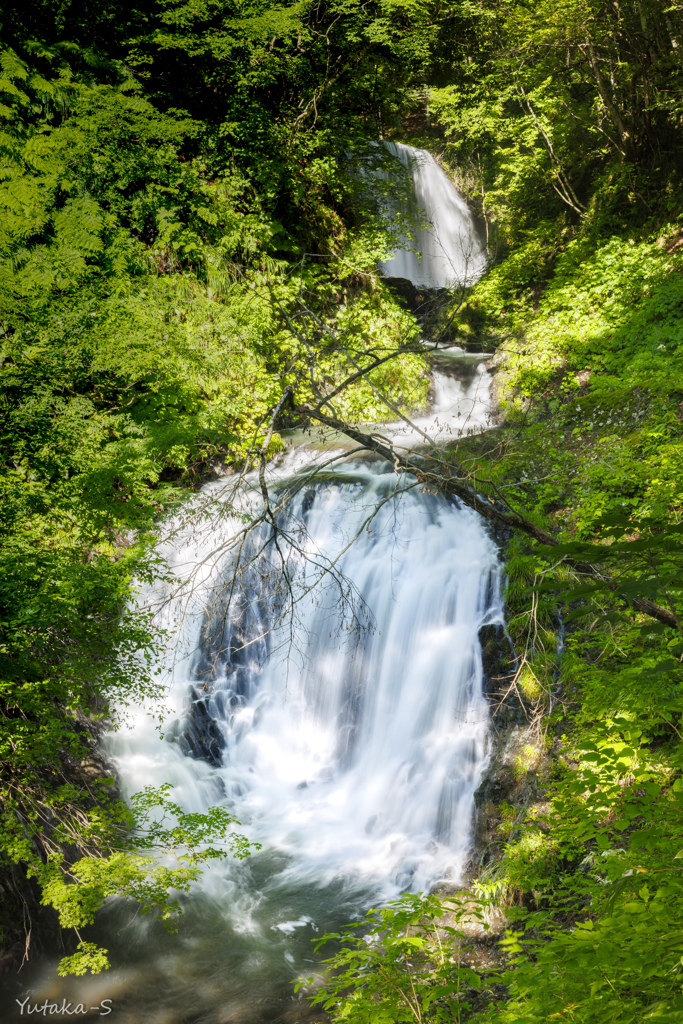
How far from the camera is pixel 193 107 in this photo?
35.4 ft

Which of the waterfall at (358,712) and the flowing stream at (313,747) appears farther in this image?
the waterfall at (358,712)

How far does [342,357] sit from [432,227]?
6362 mm

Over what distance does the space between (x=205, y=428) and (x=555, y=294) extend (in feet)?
22.2

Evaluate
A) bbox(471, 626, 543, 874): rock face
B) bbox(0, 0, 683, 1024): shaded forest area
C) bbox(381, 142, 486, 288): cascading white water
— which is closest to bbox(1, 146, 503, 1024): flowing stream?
bbox(471, 626, 543, 874): rock face

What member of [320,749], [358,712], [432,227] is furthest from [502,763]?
[432,227]

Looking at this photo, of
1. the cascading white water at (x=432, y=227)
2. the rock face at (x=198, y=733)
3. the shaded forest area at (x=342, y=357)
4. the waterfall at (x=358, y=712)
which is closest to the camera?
the shaded forest area at (x=342, y=357)

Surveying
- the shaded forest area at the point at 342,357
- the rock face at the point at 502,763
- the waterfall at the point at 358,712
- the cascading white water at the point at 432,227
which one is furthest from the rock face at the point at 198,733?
the cascading white water at the point at 432,227

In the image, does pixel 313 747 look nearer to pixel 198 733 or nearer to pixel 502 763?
pixel 198 733

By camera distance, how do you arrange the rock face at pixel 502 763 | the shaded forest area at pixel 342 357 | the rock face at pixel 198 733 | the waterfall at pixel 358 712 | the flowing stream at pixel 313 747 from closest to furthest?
the shaded forest area at pixel 342 357, the flowing stream at pixel 313 747, the rock face at pixel 502 763, the waterfall at pixel 358 712, the rock face at pixel 198 733

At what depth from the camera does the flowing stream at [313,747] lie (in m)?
5.33

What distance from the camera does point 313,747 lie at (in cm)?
747

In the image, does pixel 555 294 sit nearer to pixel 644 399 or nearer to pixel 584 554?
pixel 644 399

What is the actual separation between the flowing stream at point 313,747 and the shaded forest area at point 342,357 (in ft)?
1.76

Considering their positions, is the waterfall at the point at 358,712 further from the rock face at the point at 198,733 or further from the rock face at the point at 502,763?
the rock face at the point at 502,763
